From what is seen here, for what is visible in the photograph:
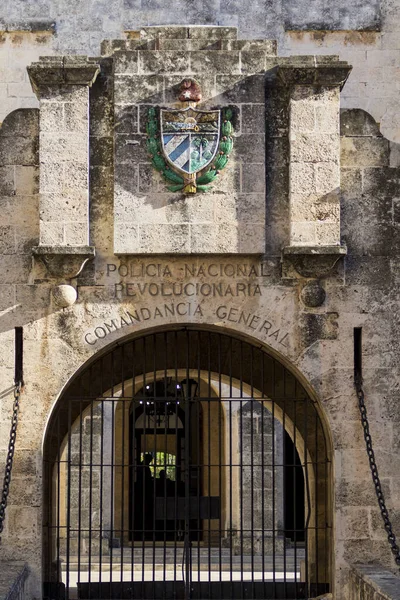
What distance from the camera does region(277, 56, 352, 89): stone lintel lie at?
12.8 metres

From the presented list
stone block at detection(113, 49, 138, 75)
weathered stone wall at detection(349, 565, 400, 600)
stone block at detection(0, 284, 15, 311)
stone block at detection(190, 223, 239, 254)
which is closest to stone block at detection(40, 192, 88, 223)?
stone block at detection(0, 284, 15, 311)

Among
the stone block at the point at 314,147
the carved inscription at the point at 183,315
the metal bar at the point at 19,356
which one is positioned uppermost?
the stone block at the point at 314,147

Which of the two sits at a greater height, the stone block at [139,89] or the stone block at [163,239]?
the stone block at [139,89]

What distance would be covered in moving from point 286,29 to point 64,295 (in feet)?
25.9

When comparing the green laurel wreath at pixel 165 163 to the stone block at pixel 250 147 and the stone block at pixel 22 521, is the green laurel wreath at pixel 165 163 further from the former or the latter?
the stone block at pixel 22 521

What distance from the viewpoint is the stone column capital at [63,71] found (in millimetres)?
12766

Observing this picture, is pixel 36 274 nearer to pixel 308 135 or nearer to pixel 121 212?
pixel 121 212

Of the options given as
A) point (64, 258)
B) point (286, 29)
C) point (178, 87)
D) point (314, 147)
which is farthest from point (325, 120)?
point (286, 29)

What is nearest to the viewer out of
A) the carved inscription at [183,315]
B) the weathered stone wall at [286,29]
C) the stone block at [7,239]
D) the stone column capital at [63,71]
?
the stone column capital at [63,71]

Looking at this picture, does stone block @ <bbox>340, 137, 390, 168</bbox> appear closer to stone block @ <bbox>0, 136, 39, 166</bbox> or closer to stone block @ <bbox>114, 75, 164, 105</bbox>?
stone block @ <bbox>114, 75, 164, 105</bbox>

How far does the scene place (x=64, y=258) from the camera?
1272cm

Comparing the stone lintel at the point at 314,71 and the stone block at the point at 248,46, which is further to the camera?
the stone block at the point at 248,46

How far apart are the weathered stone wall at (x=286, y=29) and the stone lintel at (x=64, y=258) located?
684 centimetres

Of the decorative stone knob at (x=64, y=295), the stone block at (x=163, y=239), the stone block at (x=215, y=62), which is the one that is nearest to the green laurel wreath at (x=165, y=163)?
the stone block at (x=163, y=239)
